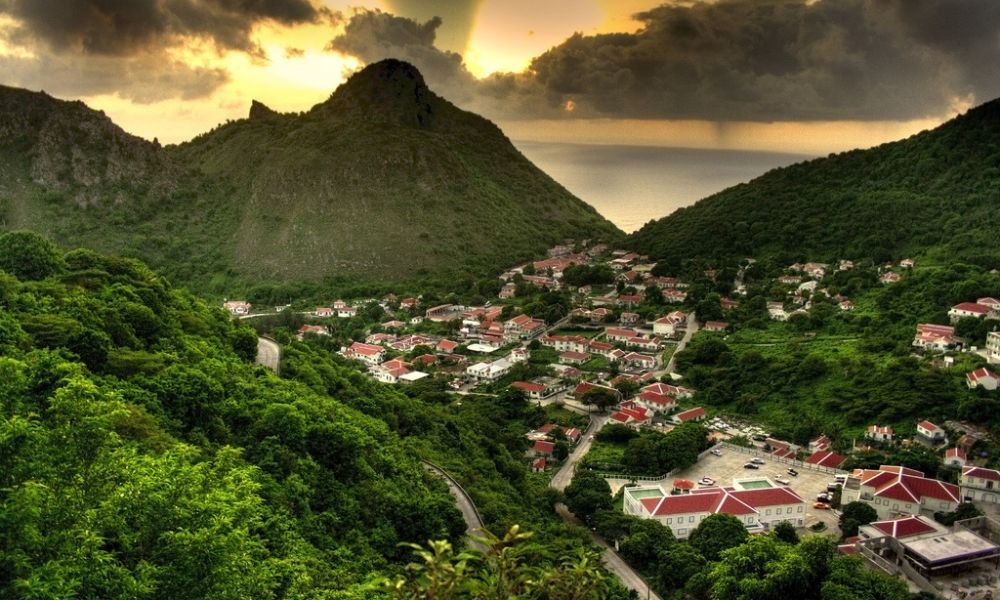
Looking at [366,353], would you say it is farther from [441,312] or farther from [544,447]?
[544,447]

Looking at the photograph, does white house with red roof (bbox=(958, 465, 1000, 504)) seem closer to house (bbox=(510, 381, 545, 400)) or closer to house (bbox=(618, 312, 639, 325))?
house (bbox=(510, 381, 545, 400))

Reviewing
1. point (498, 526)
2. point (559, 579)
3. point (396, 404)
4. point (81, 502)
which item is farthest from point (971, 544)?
point (81, 502)

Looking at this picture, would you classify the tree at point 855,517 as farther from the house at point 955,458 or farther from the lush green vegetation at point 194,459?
the lush green vegetation at point 194,459

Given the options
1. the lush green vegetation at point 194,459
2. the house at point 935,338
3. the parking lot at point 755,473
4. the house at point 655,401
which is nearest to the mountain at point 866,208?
the house at point 935,338

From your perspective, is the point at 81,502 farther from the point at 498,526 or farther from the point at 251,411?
the point at 498,526

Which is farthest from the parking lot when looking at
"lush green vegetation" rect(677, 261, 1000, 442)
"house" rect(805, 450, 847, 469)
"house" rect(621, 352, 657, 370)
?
"house" rect(621, 352, 657, 370)

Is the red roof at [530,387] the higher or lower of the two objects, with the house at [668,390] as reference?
lower
